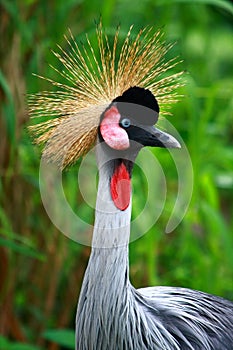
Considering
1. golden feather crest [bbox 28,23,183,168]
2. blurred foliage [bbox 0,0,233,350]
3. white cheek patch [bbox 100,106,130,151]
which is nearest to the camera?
white cheek patch [bbox 100,106,130,151]

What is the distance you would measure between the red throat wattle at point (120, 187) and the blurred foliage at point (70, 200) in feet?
2.18

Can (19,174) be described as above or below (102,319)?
above

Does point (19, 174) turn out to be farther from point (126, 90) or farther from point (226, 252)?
point (126, 90)

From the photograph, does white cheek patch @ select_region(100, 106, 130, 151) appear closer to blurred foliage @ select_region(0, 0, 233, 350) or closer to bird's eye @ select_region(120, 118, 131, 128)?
bird's eye @ select_region(120, 118, 131, 128)

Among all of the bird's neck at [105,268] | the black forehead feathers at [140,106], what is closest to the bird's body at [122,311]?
the bird's neck at [105,268]

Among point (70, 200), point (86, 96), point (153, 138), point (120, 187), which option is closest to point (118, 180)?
point (120, 187)

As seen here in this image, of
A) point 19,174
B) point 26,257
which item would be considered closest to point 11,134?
point 19,174

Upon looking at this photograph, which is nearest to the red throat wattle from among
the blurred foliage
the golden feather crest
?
the golden feather crest

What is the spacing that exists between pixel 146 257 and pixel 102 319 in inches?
39.1

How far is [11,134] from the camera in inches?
103

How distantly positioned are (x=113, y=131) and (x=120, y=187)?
0.42 feet

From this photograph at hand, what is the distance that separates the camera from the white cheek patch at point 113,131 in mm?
1960

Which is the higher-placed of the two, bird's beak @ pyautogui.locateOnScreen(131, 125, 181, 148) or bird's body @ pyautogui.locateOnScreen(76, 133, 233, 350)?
bird's beak @ pyautogui.locateOnScreen(131, 125, 181, 148)

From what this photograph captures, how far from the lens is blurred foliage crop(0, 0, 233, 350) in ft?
9.23
